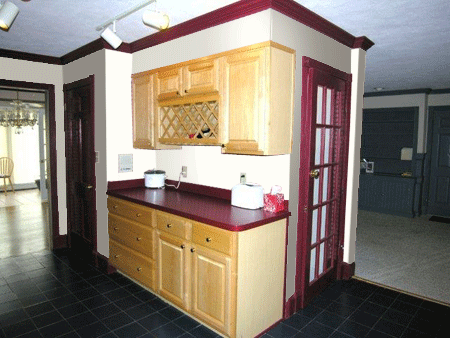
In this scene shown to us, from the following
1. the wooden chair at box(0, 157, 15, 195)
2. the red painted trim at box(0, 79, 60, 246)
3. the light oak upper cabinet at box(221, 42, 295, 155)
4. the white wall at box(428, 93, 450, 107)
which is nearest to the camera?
the light oak upper cabinet at box(221, 42, 295, 155)

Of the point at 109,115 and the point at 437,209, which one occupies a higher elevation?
the point at 109,115

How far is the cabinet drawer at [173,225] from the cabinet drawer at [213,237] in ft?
0.34

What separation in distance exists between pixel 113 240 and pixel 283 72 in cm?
250

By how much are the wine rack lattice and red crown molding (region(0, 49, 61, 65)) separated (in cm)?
198

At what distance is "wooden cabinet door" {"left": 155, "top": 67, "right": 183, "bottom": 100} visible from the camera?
313 cm

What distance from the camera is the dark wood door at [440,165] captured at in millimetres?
6680

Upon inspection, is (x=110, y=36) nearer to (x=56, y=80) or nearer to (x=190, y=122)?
(x=190, y=122)

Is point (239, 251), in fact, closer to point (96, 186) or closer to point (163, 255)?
point (163, 255)

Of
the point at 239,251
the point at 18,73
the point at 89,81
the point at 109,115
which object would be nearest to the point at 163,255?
the point at 239,251

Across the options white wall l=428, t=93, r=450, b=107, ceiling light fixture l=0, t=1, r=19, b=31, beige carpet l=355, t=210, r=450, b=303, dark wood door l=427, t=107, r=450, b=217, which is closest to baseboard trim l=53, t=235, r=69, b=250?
ceiling light fixture l=0, t=1, r=19, b=31

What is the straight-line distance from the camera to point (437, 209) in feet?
22.4

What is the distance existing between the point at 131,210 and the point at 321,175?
74.7 inches

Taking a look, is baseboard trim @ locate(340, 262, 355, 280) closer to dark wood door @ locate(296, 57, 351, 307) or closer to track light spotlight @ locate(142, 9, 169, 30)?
dark wood door @ locate(296, 57, 351, 307)

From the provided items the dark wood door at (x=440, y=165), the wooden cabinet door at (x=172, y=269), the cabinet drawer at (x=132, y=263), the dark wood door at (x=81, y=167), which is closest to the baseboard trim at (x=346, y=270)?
the wooden cabinet door at (x=172, y=269)
